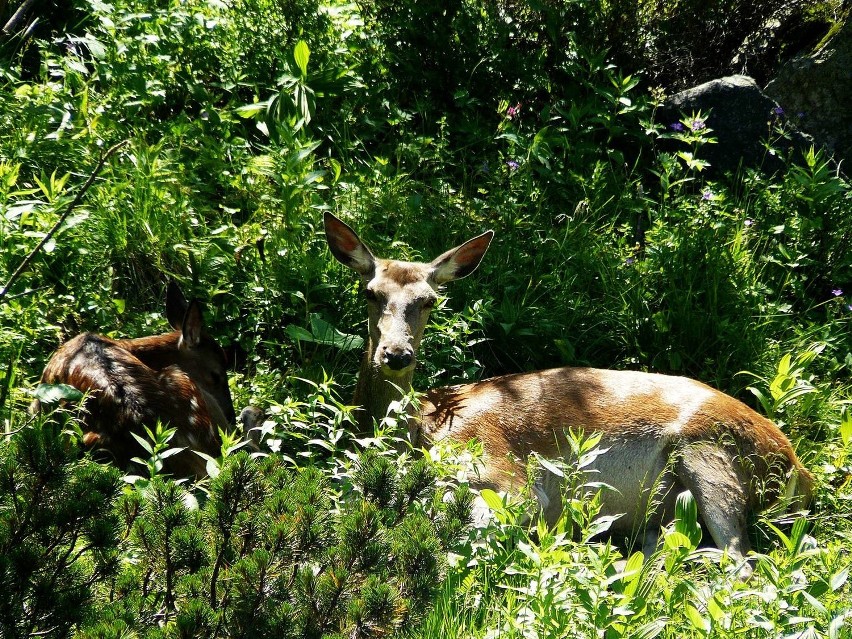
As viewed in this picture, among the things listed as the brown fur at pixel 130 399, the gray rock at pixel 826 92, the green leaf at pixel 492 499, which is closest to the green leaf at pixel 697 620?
the green leaf at pixel 492 499

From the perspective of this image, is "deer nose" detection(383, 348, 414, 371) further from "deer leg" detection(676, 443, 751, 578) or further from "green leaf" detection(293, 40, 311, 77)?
"green leaf" detection(293, 40, 311, 77)

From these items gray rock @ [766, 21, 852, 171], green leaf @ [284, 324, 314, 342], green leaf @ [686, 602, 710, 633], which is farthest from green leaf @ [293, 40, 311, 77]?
green leaf @ [686, 602, 710, 633]

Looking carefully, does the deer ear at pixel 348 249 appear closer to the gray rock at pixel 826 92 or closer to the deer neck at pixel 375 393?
the deer neck at pixel 375 393

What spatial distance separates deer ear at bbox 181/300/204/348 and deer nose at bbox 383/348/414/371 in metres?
1.37

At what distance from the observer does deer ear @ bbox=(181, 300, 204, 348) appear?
6051 mm

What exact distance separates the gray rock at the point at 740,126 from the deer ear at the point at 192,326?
13.2ft

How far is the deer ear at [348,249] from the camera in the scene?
235 inches

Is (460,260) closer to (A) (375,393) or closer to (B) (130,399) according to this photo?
(A) (375,393)

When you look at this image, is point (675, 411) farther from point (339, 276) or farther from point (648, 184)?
point (648, 184)

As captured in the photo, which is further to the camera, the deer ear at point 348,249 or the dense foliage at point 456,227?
the deer ear at point 348,249

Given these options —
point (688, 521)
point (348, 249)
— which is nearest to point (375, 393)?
point (348, 249)

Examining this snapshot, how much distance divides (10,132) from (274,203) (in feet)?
6.18

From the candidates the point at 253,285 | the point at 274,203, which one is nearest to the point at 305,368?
the point at 253,285

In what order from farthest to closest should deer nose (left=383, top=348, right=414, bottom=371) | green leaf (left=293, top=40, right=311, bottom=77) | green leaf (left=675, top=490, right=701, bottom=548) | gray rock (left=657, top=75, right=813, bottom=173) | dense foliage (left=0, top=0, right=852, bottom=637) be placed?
gray rock (left=657, top=75, right=813, bottom=173), green leaf (left=293, top=40, right=311, bottom=77), deer nose (left=383, top=348, right=414, bottom=371), dense foliage (left=0, top=0, right=852, bottom=637), green leaf (left=675, top=490, right=701, bottom=548)
